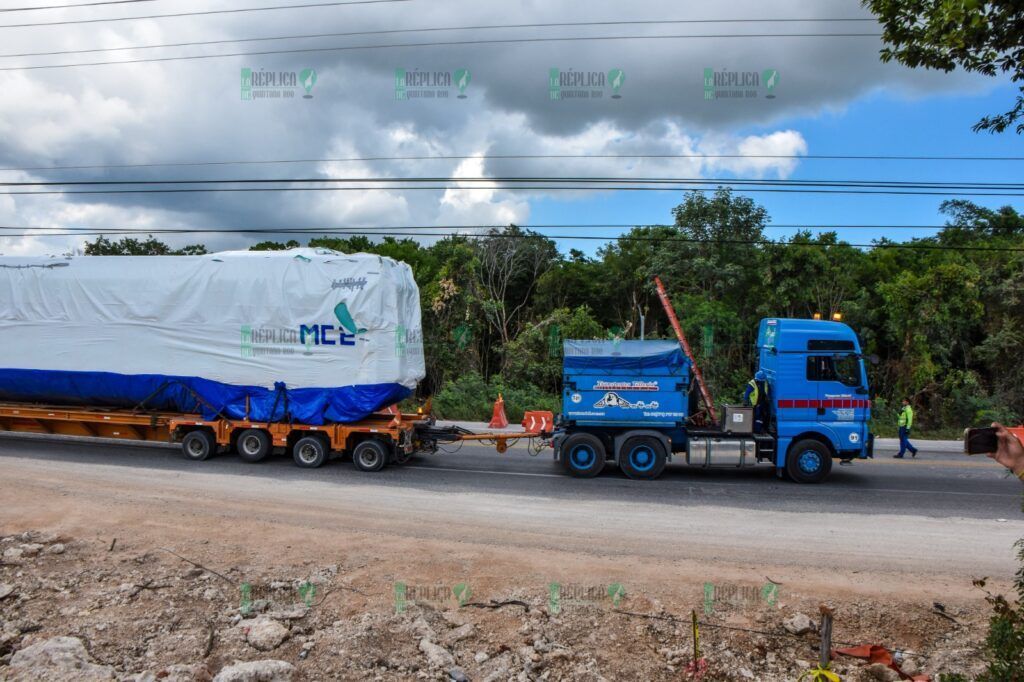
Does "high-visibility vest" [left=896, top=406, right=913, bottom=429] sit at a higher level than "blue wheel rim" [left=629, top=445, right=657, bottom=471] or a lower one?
higher

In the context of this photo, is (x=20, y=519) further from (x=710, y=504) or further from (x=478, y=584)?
(x=710, y=504)

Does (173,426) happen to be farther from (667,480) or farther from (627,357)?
(667,480)

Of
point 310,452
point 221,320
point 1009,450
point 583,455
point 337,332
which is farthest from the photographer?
point 221,320

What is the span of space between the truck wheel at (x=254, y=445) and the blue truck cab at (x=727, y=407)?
6.25 m

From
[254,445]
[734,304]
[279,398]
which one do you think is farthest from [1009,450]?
[734,304]

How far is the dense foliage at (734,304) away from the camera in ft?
77.0

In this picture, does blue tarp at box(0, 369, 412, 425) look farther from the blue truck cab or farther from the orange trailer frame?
the blue truck cab

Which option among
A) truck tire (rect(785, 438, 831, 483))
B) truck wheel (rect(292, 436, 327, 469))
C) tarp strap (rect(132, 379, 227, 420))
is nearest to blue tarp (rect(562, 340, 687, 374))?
truck tire (rect(785, 438, 831, 483))

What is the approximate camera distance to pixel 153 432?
14.7 meters

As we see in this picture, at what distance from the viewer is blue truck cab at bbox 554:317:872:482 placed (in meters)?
13.0

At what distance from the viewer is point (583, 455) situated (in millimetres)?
13445

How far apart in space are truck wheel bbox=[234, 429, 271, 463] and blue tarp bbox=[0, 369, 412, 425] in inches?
13.3

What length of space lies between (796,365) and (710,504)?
3.53 meters

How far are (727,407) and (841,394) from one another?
2.15 metres
